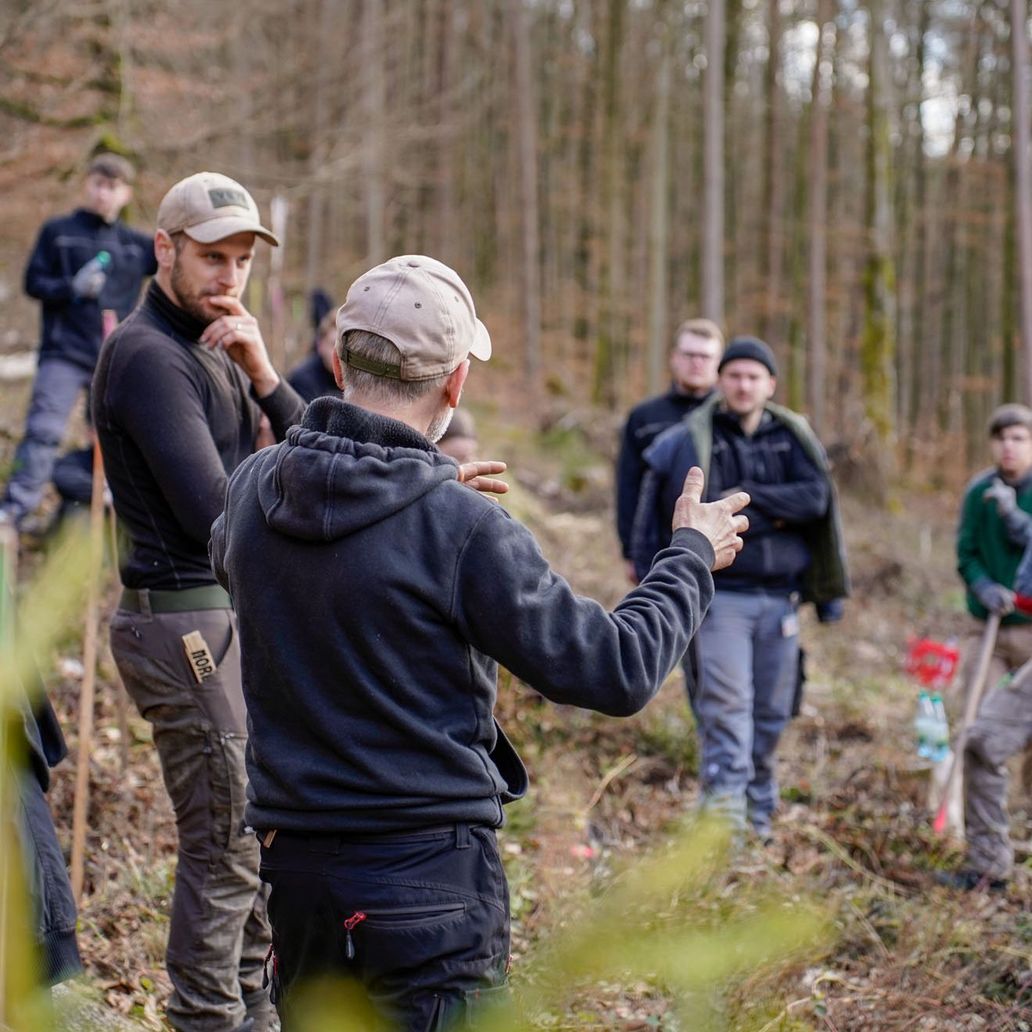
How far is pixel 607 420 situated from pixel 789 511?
15.0 meters

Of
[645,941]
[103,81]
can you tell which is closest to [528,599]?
[645,941]

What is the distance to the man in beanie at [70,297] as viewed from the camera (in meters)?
6.84

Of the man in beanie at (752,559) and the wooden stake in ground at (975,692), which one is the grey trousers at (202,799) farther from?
the wooden stake in ground at (975,692)

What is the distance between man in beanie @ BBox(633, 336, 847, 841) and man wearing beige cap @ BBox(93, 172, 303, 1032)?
9.36ft

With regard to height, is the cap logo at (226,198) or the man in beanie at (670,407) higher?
the cap logo at (226,198)

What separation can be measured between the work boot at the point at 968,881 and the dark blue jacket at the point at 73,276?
17.8 feet

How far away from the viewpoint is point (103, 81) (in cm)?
1097

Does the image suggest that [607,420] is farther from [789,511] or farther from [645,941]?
[645,941]

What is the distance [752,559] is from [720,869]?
3.08m

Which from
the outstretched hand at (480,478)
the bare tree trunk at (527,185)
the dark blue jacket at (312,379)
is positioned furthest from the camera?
the bare tree trunk at (527,185)

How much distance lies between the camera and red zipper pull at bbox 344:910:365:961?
2236 millimetres

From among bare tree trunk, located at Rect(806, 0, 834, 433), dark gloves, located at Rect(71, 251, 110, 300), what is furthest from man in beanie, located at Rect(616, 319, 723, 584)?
bare tree trunk, located at Rect(806, 0, 834, 433)

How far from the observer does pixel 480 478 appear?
8.34 feet

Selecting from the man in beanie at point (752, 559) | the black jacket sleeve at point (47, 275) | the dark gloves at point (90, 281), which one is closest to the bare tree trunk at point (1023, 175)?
the man in beanie at point (752, 559)
